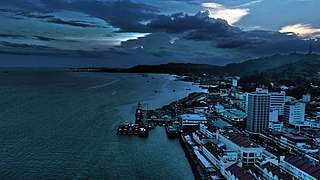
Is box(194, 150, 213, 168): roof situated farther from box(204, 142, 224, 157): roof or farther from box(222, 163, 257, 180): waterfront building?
box(222, 163, 257, 180): waterfront building

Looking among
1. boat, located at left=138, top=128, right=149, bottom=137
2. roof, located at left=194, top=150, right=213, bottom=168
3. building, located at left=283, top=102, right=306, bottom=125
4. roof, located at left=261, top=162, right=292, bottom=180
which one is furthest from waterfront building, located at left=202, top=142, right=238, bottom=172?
building, located at left=283, top=102, right=306, bottom=125

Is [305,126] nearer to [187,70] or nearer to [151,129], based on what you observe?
[151,129]

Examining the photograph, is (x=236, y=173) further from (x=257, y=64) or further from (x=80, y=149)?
(x=257, y=64)

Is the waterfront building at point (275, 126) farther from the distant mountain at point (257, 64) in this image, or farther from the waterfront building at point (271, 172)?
the distant mountain at point (257, 64)

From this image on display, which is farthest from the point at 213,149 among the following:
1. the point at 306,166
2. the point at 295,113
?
the point at 295,113

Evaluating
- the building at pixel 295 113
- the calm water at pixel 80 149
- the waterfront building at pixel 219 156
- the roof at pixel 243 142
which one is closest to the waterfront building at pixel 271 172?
the waterfront building at pixel 219 156
